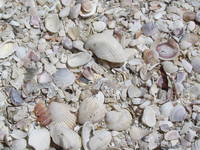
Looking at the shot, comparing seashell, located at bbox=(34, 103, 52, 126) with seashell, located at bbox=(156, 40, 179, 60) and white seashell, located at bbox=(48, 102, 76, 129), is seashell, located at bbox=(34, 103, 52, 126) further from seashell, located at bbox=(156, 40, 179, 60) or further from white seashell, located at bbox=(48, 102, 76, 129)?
seashell, located at bbox=(156, 40, 179, 60)

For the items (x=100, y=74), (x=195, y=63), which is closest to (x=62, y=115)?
(x=100, y=74)

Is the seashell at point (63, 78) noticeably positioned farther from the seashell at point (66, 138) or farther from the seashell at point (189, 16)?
the seashell at point (189, 16)

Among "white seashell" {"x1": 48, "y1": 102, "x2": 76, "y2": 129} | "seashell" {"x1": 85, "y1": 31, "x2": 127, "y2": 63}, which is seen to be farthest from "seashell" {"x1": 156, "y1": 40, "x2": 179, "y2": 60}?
"white seashell" {"x1": 48, "y1": 102, "x2": 76, "y2": 129}

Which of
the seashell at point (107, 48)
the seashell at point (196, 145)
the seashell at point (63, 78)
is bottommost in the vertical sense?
the seashell at point (196, 145)

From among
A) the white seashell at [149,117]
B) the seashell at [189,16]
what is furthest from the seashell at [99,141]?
the seashell at [189,16]

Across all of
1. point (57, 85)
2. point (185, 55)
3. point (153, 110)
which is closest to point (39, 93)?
point (57, 85)

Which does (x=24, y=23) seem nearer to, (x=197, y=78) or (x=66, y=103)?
(x=66, y=103)
